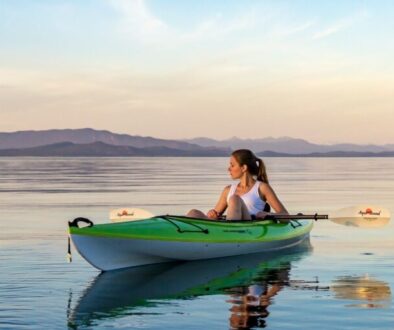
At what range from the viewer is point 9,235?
1725 cm

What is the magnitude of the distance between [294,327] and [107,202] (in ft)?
62.7

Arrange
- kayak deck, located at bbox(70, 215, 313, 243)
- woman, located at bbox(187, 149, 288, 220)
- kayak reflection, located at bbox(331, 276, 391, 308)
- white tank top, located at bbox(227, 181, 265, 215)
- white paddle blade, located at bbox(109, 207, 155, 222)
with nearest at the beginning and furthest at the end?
kayak reflection, located at bbox(331, 276, 391, 308) < kayak deck, located at bbox(70, 215, 313, 243) < woman, located at bbox(187, 149, 288, 220) < white tank top, located at bbox(227, 181, 265, 215) < white paddle blade, located at bbox(109, 207, 155, 222)

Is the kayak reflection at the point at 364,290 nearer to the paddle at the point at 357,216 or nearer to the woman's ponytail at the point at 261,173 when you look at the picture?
the woman's ponytail at the point at 261,173

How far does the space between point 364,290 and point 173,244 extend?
3.57 meters

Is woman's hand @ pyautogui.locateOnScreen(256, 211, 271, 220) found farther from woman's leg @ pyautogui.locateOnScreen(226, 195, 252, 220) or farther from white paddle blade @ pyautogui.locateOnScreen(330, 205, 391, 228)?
white paddle blade @ pyautogui.locateOnScreen(330, 205, 391, 228)

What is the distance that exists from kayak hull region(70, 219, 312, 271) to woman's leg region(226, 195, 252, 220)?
21 centimetres

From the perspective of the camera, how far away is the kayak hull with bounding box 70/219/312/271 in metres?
12.2

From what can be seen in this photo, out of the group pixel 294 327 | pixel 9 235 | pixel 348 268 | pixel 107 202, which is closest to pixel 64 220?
pixel 9 235

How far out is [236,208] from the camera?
1452 cm

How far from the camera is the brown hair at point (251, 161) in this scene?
48.1 feet

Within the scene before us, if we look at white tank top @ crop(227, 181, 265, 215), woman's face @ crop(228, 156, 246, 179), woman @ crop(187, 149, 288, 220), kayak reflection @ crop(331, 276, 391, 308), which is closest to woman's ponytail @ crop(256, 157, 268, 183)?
woman @ crop(187, 149, 288, 220)

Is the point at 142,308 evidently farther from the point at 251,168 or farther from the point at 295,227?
the point at 295,227

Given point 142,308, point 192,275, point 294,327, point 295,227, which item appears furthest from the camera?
point 295,227

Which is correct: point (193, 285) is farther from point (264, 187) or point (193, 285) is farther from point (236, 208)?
point (264, 187)
